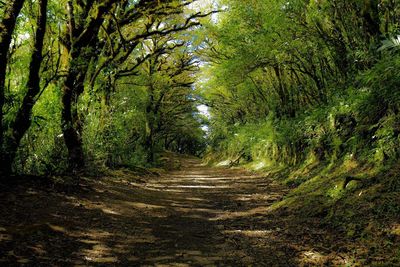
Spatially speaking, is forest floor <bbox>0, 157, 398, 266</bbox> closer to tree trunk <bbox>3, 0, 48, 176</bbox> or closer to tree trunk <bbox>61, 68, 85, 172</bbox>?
tree trunk <bbox>3, 0, 48, 176</bbox>

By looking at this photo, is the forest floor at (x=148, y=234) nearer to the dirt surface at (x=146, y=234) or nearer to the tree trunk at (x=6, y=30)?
the dirt surface at (x=146, y=234)

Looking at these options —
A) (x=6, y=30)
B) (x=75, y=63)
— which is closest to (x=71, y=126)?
(x=75, y=63)

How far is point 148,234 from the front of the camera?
18.8 ft

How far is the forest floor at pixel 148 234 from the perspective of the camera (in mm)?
4293

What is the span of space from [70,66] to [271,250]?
6847mm

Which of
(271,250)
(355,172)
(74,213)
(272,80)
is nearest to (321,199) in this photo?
(355,172)

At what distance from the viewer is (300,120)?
505 inches

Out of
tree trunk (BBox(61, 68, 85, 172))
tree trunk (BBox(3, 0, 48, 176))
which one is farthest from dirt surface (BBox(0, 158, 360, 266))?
tree trunk (BBox(61, 68, 85, 172))

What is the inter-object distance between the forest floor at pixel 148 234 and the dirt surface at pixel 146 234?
0.01 meters

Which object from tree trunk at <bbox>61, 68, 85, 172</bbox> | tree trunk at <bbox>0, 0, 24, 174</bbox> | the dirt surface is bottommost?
the dirt surface

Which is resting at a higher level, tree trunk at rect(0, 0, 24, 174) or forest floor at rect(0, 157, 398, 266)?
tree trunk at rect(0, 0, 24, 174)

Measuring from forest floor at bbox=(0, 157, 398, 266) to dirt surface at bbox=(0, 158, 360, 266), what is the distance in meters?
0.01

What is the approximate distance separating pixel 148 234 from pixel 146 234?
0.03 meters

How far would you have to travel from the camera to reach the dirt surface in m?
4.30
